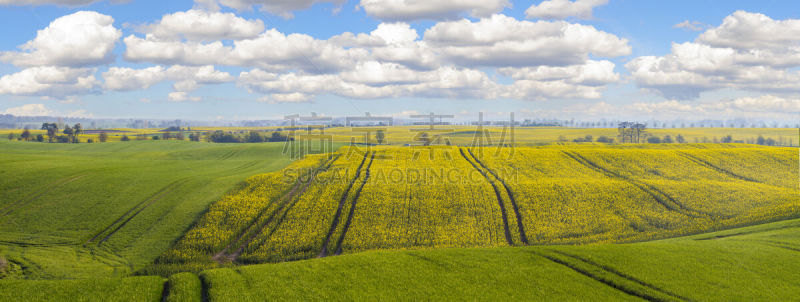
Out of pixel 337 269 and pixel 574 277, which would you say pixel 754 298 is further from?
pixel 337 269

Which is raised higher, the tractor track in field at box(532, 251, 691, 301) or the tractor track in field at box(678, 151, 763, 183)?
the tractor track in field at box(678, 151, 763, 183)

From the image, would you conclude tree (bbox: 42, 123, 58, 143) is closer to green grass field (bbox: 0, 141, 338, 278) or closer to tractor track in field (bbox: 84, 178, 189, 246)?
green grass field (bbox: 0, 141, 338, 278)

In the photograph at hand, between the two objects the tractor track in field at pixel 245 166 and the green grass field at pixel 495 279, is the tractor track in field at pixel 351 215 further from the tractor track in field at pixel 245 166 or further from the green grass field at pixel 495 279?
the tractor track in field at pixel 245 166

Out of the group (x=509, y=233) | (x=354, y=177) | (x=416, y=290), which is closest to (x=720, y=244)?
(x=509, y=233)

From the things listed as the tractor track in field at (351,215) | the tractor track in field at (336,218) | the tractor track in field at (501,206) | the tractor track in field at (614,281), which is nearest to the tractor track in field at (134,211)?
the tractor track in field at (336,218)

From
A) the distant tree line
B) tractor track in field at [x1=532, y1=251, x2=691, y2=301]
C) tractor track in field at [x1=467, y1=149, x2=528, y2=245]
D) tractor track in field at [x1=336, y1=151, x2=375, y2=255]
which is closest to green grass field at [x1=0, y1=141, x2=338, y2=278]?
tractor track in field at [x1=336, y1=151, x2=375, y2=255]
